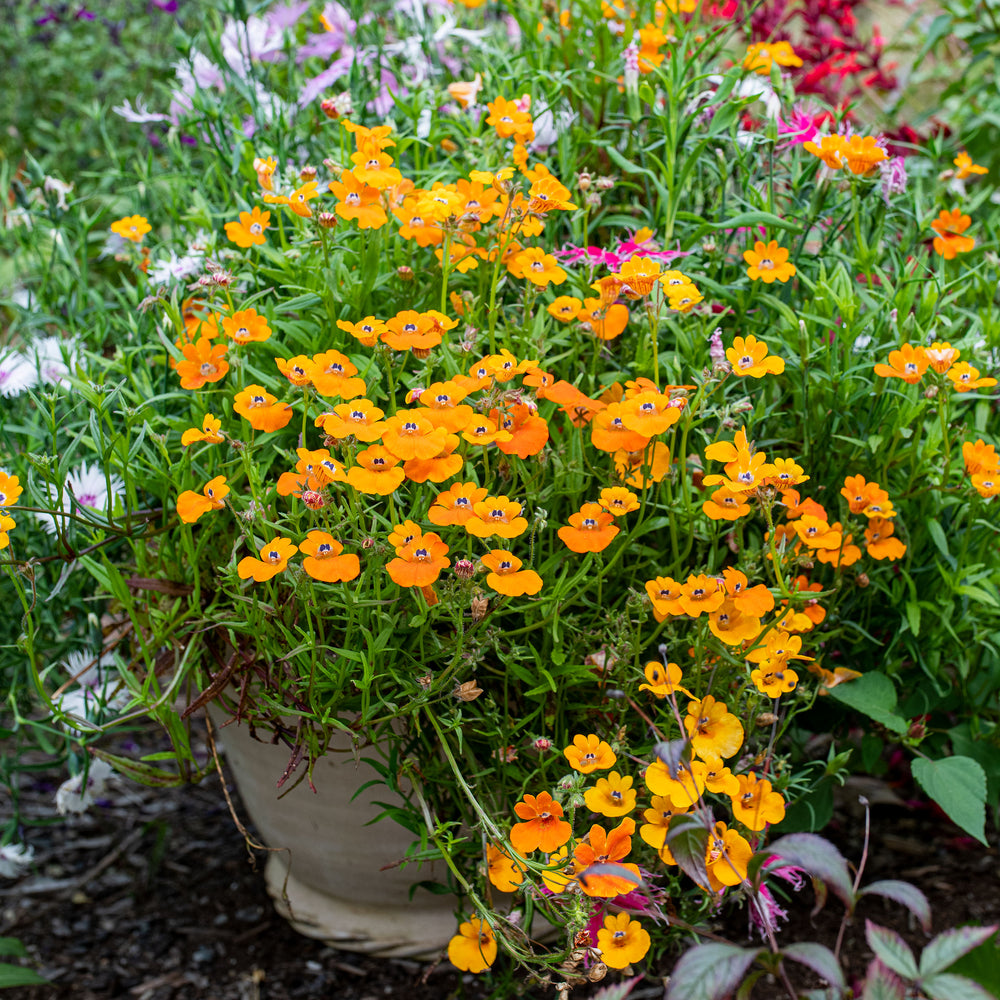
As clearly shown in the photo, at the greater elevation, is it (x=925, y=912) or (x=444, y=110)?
(x=444, y=110)

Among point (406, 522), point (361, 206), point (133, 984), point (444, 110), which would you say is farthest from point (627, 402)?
point (133, 984)

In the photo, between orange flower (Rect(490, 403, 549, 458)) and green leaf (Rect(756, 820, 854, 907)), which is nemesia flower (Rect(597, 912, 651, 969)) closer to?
green leaf (Rect(756, 820, 854, 907))

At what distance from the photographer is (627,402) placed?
1.12 meters

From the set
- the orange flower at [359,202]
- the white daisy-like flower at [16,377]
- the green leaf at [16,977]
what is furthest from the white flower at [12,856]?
the orange flower at [359,202]

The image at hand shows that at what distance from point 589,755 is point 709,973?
390 mm

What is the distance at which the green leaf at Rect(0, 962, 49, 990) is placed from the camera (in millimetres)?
1373

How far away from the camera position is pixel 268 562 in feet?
3.42

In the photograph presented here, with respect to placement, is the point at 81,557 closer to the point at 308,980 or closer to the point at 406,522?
the point at 406,522

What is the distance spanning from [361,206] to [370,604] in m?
0.52

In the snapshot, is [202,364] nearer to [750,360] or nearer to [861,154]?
[750,360]

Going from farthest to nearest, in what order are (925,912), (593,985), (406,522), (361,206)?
(593,985), (361,206), (406,522), (925,912)

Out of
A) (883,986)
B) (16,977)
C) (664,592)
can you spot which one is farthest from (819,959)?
(16,977)

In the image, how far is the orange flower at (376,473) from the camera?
1020 millimetres

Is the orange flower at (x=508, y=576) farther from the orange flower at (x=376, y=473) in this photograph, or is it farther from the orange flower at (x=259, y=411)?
the orange flower at (x=259, y=411)
